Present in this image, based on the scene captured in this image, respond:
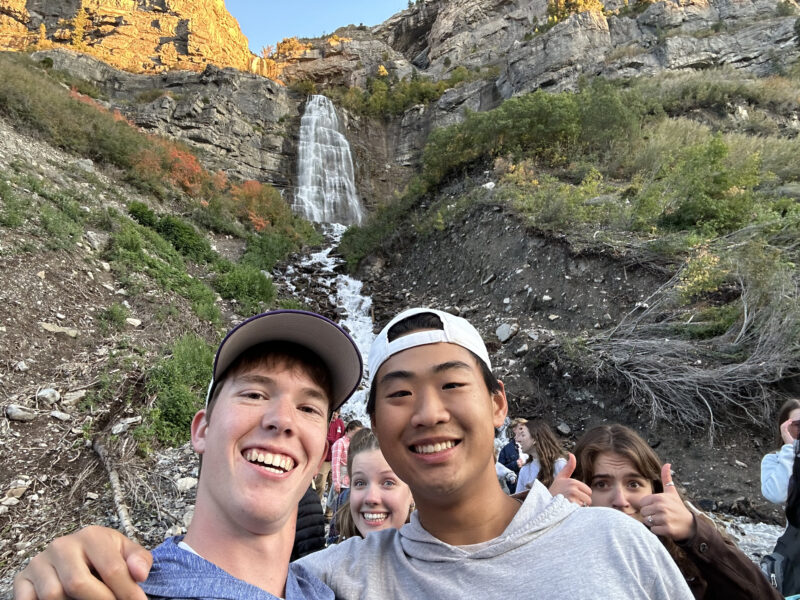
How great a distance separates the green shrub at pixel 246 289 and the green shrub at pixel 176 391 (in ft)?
10.3

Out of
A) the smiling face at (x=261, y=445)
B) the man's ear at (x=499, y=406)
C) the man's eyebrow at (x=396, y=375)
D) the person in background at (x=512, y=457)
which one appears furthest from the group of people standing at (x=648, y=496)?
the smiling face at (x=261, y=445)

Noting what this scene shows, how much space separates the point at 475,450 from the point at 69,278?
8057 mm

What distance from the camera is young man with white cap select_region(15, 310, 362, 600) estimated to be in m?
0.92

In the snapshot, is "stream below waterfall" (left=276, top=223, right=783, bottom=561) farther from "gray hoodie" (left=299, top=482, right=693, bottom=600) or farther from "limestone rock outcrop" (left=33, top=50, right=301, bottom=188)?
"limestone rock outcrop" (left=33, top=50, right=301, bottom=188)

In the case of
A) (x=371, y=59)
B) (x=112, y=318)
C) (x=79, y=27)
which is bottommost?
(x=112, y=318)

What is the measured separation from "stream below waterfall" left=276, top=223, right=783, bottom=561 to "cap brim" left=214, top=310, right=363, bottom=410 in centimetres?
380

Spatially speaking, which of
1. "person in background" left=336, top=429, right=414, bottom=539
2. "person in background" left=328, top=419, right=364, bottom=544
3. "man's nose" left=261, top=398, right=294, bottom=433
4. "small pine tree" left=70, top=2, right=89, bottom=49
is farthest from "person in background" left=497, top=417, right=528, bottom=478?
"small pine tree" left=70, top=2, right=89, bottom=49

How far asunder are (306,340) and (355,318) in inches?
387

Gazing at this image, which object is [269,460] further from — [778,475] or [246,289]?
[246,289]

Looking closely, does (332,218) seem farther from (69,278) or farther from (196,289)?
(69,278)

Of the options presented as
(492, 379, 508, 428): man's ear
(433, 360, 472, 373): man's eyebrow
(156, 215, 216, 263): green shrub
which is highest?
(156, 215, 216, 263): green shrub

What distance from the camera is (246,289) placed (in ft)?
34.4

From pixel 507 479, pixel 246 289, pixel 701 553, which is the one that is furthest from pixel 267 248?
pixel 701 553

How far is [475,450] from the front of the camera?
1320 millimetres
